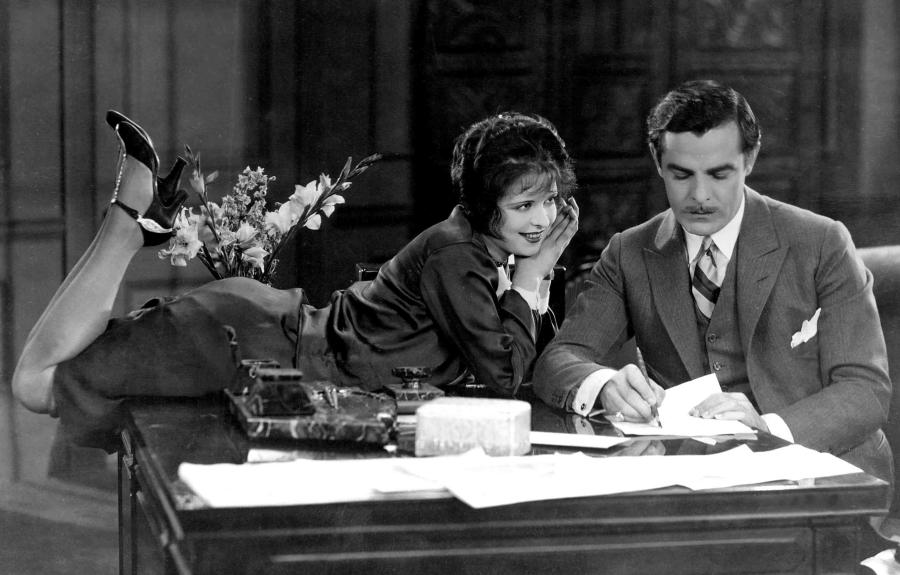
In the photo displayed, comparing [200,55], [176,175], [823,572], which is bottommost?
[823,572]

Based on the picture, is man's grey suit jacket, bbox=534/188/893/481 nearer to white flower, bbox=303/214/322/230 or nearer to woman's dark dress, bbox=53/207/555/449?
woman's dark dress, bbox=53/207/555/449

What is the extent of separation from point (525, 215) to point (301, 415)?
53.5 inches

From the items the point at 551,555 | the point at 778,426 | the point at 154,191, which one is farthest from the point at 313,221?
the point at 551,555

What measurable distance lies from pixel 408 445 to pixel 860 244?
2995mm

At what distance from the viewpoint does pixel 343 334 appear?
3064 millimetres

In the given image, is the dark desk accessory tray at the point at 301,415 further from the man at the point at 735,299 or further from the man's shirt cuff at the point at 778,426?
the man's shirt cuff at the point at 778,426

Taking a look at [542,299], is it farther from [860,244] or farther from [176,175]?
[860,244]

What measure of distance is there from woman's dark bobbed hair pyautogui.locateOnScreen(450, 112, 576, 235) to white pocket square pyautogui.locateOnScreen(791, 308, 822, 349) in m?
0.76

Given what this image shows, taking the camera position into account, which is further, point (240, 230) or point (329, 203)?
point (329, 203)

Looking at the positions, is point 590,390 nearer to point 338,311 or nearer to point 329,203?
point 338,311

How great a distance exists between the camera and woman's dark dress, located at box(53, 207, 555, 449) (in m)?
2.68

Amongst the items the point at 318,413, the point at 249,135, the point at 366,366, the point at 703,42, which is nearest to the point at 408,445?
the point at 318,413

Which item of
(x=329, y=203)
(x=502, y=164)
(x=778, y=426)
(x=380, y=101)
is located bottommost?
(x=778, y=426)

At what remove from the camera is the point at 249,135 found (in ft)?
13.8
